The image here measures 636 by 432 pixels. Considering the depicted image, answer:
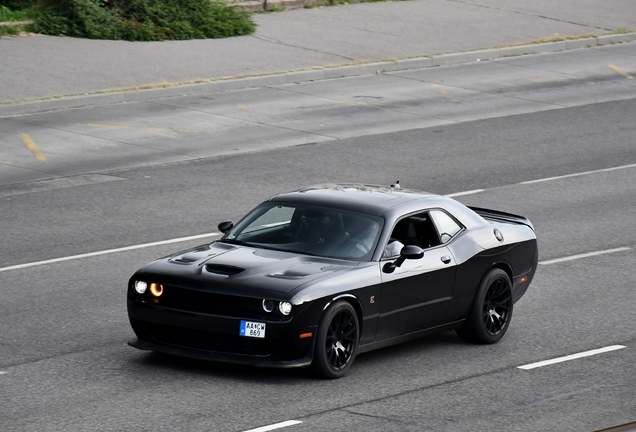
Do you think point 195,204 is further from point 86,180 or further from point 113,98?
point 113,98

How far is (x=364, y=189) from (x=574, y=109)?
45.7ft

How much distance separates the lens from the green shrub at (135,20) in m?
27.8

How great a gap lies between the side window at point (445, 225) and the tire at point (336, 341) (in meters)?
1.43

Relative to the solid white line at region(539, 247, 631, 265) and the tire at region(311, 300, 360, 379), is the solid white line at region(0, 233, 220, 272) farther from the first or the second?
the tire at region(311, 300, 360, 379)

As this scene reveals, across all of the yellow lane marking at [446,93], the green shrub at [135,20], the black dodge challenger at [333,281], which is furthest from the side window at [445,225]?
the green shrub at [135,20]

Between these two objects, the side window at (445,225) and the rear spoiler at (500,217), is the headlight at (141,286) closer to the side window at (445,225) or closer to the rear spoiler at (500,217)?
the side window at (445,225)

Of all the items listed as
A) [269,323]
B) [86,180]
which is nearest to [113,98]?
[86,180]

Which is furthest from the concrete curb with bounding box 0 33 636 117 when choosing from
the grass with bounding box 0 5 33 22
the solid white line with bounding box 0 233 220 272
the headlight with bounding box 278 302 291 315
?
the headlight with bounding box 278 302 291 315

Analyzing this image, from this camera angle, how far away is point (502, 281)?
10477 millimetres

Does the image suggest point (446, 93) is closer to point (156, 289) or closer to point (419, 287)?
point (419, 287)

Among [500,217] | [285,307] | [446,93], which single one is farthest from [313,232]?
[446,93]

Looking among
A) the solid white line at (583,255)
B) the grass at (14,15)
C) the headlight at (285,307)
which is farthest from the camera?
the grass at (14,15)

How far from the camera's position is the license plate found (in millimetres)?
8648

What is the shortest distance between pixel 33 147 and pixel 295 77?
7.81 m
